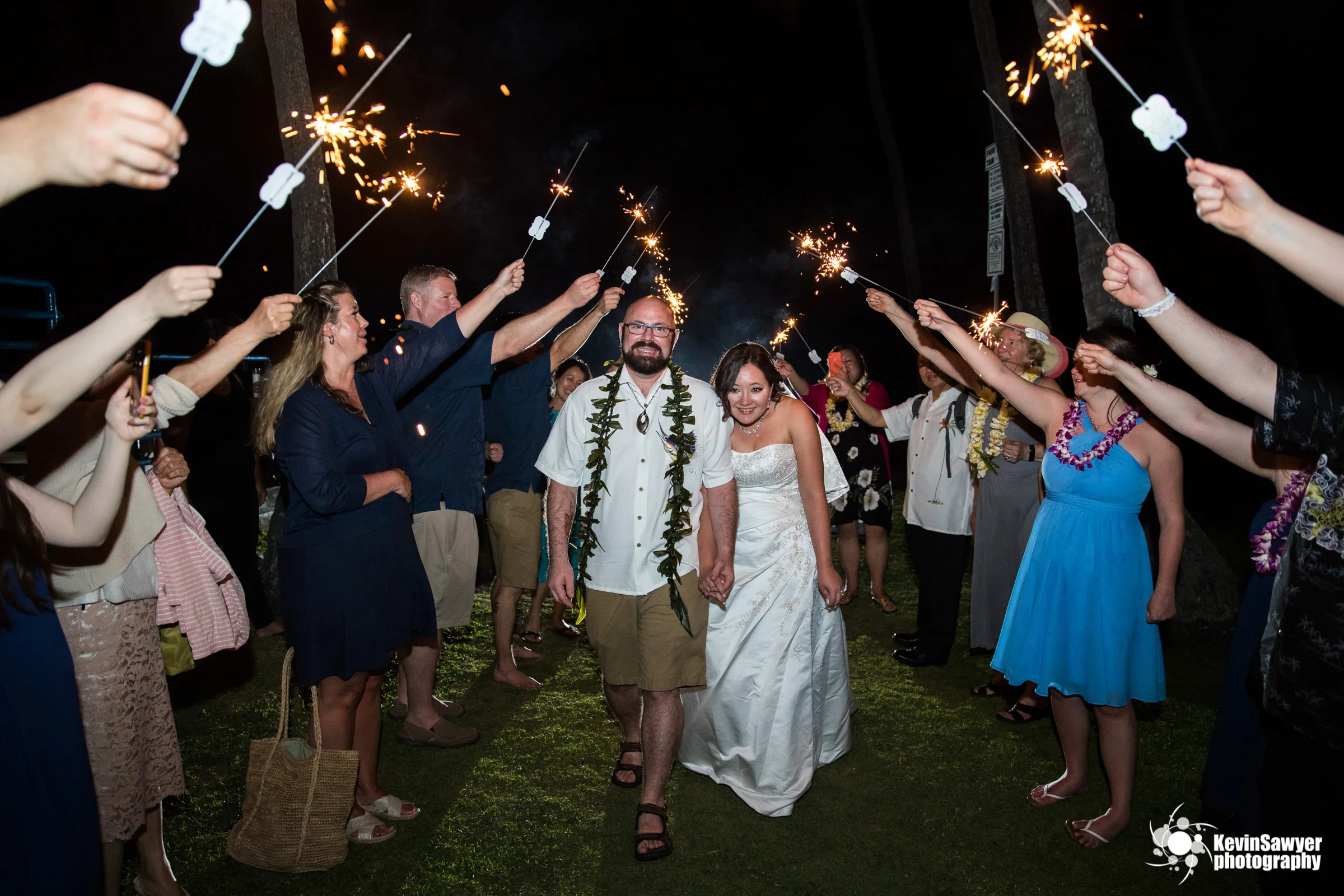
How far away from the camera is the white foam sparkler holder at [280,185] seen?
6.44 feet

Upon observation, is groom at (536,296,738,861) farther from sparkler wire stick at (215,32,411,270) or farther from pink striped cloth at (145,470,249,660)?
sparkler wire stick at (215,32,411,270)

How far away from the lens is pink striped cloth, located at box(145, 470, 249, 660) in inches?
125

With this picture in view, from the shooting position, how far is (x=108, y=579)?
2.61 meters

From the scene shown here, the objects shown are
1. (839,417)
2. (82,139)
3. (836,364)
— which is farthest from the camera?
(839,417)

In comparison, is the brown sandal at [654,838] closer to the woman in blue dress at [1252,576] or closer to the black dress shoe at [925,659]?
the woman in blue dress at [1252,576]

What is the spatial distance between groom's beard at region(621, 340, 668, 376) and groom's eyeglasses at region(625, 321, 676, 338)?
5cm

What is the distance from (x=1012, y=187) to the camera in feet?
28.8

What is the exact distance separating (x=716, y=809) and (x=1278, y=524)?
269cm

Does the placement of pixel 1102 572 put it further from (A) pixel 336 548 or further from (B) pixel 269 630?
(B) pixel 269 630

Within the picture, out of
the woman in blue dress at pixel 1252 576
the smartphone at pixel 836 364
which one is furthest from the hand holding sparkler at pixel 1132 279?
the smartphone at pixel 836 364

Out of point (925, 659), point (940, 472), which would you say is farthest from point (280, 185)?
point (925, 659)

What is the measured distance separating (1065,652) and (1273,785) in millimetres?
1363

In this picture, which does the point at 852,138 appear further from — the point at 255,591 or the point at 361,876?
the point at 361,876

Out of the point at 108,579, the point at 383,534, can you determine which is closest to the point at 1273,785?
the point at 383,534
